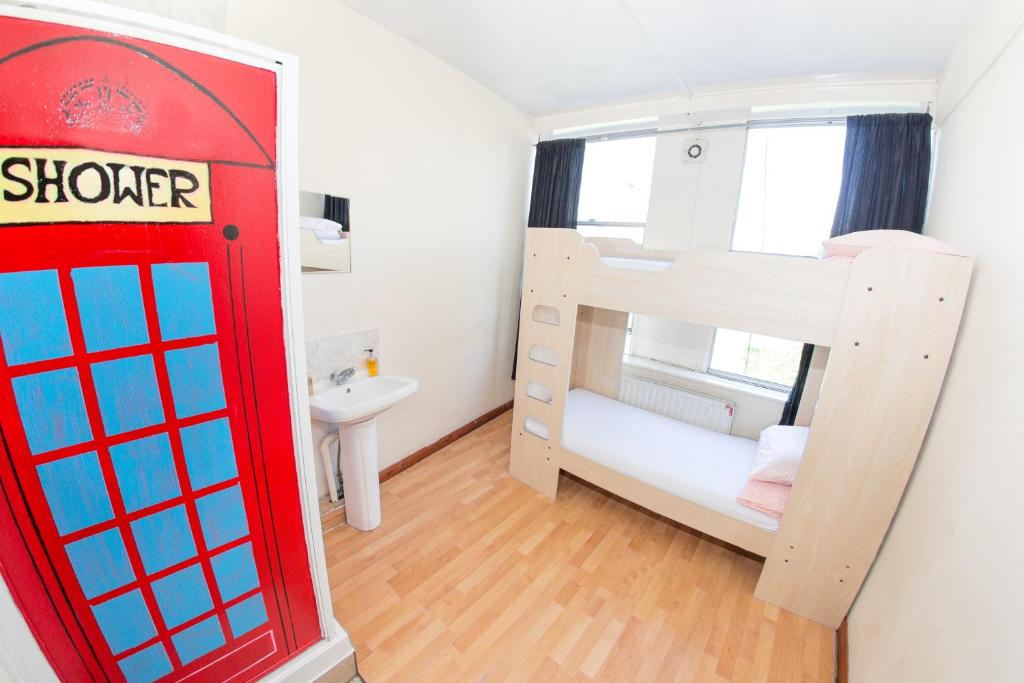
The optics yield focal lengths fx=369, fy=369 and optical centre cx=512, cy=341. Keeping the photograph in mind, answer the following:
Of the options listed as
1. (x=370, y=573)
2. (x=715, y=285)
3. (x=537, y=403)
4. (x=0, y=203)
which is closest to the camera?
(x=0, y=203)

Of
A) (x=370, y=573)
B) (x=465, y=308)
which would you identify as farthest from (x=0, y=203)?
(x=465, y=308)

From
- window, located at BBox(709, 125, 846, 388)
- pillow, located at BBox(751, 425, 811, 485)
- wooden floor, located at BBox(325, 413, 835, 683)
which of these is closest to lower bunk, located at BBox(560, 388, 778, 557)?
pillow, located at BBox(751, 425, 811, 485)

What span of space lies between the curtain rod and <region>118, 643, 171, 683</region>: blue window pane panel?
3.45 m

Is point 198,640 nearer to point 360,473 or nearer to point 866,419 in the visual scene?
point 360,473

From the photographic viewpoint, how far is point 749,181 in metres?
2.50

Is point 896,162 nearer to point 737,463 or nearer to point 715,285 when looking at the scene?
point 715,285

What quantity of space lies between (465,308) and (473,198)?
2.65 feet

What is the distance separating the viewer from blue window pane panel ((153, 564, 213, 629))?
3.28 ft

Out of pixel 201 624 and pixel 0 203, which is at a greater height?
pixel 0 203

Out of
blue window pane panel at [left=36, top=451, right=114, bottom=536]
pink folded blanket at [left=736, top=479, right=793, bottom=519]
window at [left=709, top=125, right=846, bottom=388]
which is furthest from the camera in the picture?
window at [left=709, top=125, right=846, bottom=388]

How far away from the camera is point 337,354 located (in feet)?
6.64

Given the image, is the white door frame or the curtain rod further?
the curtain rod

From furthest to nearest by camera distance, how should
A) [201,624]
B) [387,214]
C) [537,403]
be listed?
[537,403] < [387,214] < [201,624]

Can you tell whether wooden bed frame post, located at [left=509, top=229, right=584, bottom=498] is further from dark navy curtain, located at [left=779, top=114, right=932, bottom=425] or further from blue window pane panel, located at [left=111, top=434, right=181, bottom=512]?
blue window pane panel, located at [left=111, top=434, right=181, bottom=512]
